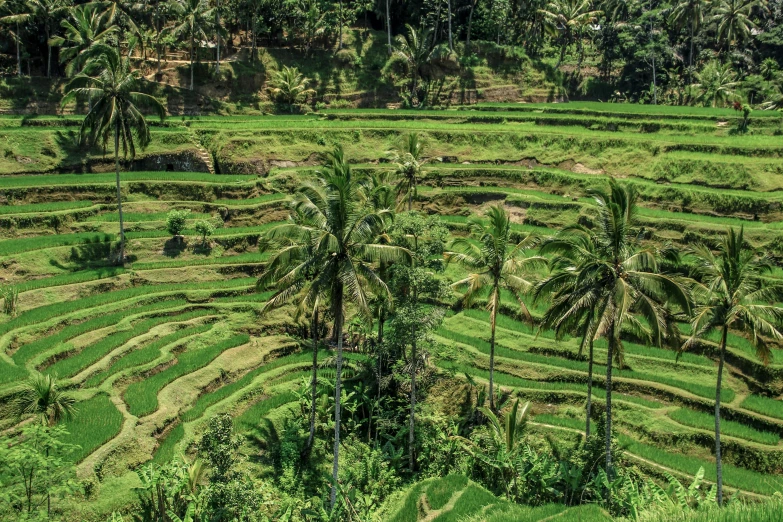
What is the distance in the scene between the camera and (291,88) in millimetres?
56031

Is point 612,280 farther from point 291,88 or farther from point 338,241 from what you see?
point 291,88

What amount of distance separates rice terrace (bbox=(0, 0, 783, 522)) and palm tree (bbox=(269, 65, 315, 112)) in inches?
8.8

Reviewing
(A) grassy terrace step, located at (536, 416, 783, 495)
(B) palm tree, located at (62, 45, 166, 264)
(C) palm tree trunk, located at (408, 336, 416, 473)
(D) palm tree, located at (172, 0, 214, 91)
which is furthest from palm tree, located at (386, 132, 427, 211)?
(D) palm tree, located at (172, 0, 214, 91)

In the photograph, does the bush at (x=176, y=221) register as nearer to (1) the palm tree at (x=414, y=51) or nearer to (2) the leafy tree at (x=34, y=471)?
(2) the leafy tree at (x=34, y=471)

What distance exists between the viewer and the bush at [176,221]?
3606 centimetres

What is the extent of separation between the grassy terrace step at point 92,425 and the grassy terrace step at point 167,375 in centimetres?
81

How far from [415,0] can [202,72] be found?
931 inches

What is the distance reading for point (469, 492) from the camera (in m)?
22.1

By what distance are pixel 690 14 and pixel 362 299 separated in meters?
65.2

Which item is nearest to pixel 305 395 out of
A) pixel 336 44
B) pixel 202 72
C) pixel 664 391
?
pixel 664 391

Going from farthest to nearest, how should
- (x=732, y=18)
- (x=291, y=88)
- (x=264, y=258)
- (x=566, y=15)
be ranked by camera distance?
(x=732, y=18)
(x=566, y=15)
(x=291, y=88)
(x=264, y=258)

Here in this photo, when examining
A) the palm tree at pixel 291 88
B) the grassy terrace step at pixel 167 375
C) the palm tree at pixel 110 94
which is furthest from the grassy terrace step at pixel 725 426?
the palm tree at pixel 291 88

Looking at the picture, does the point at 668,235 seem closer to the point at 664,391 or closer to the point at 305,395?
the point at 664,391

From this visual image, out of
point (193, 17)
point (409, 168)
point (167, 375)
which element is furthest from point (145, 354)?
point (193, 17)
